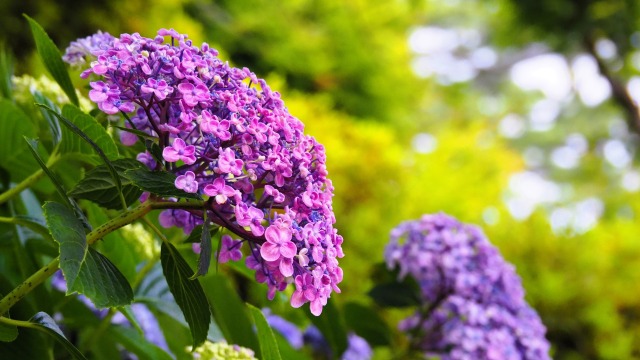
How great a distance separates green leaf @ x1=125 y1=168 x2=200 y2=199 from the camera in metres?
0.51

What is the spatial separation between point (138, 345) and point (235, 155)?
320mm

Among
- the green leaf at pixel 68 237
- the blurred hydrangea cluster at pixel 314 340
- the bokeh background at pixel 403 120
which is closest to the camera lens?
the green leaf at pixel 68 237

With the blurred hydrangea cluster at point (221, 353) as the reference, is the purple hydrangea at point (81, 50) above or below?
above

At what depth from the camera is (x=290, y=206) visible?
1.88 feet

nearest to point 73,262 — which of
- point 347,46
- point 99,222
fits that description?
point 99,222

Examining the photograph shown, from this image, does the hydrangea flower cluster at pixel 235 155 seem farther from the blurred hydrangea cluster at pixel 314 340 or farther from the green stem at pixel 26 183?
the blurred hydrangea cluster at pixel 314 340

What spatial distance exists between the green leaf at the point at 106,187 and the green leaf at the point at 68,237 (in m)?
0.05

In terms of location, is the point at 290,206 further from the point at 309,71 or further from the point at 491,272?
the point at 309,71

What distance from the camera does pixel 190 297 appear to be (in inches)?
22.3

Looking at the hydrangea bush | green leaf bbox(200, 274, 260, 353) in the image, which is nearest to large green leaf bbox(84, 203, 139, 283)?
the hydrangea bush

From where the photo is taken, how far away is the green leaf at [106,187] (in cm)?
56

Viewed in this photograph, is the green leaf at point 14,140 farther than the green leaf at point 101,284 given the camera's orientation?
Yes

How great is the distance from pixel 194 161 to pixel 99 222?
→ 28 cm

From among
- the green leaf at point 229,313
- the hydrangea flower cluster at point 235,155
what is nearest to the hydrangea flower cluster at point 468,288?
the green leaf at point 229,313
